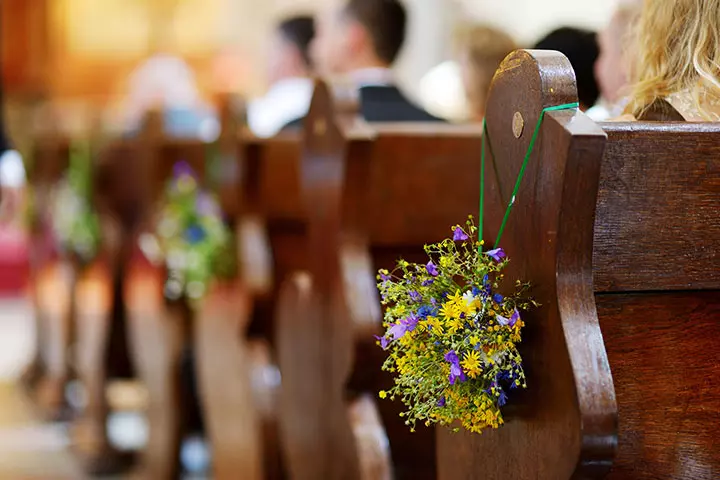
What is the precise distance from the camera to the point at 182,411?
3.57m

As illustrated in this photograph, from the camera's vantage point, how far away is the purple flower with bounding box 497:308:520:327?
1.27 meters

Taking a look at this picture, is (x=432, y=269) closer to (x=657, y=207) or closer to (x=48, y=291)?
(x=657, y=207)

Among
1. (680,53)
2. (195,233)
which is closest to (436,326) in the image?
(680,53)

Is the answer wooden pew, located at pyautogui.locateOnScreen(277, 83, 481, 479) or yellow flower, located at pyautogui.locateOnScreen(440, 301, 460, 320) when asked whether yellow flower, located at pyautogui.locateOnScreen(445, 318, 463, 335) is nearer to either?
yellow flower, located at pyautogui.locateOnScreen(440, 301, 460, 320)

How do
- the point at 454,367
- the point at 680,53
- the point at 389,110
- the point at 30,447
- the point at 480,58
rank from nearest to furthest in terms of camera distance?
the point at 454,367, the point at 680,53, the point at 480,58, the point at 389,110, the point at 30,447

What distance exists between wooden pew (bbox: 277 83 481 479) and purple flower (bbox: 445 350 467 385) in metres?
1.05

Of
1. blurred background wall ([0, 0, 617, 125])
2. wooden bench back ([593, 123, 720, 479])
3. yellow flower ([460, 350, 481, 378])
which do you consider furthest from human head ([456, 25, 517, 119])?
blurred background wall ([0, 0, 617, 125])

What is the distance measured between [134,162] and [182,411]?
100cm

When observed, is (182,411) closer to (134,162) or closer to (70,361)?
(134,162)

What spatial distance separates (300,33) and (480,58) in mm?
2183

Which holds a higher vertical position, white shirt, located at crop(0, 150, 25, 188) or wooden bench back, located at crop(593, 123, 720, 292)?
wooden bench back, located at crop(593, 123, 720, 292)

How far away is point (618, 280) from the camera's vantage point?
4.30ft

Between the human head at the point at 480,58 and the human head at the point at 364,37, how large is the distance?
22.3 inches

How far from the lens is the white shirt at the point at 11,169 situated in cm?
493
